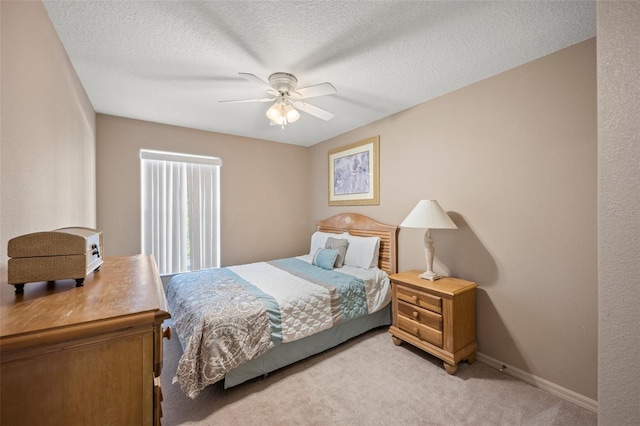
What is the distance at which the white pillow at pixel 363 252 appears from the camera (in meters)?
3.05

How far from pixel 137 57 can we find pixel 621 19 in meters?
2.63

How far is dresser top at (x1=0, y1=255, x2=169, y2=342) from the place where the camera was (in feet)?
1.96

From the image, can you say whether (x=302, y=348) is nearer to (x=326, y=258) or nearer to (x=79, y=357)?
(x=326, y=258)

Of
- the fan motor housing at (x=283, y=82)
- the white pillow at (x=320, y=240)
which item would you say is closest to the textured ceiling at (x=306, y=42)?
the fan motor housing at (x=283, y=82)

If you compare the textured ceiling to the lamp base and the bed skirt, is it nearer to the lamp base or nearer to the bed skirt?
the lamp base

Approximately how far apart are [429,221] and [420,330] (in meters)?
0.98

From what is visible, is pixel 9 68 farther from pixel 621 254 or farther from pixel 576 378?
pixel 576 378

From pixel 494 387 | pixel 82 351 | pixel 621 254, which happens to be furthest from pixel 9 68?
pixel 494 387

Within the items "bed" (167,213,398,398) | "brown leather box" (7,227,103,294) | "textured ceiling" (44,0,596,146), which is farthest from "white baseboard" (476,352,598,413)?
"brown leather box" (7,227,103,294)

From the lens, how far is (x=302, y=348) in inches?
87.6

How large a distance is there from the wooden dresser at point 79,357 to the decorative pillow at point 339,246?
2.48 meters

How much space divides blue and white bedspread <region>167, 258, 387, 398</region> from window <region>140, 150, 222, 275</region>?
35.9 inches

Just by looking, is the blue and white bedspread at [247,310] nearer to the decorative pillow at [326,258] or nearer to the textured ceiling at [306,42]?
the decorative pillow at [326,258]

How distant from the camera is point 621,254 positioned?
88cm
